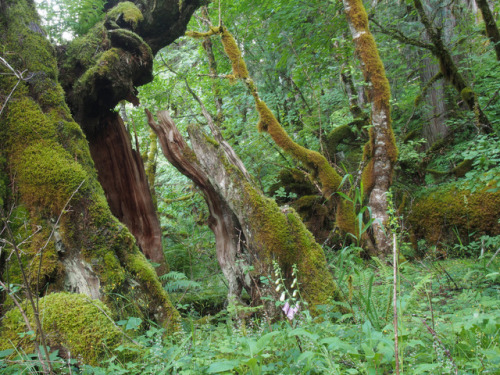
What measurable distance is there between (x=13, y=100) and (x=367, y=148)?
5404 millimetres

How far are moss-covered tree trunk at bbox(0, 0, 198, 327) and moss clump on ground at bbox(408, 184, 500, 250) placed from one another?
15.0ft

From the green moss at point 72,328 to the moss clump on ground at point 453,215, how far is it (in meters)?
4.87

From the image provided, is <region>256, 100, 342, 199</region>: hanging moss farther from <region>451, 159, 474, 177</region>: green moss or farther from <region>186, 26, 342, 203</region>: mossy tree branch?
<region>451, 159, 474, 177</region>: green moss

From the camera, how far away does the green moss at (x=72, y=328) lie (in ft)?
8.23

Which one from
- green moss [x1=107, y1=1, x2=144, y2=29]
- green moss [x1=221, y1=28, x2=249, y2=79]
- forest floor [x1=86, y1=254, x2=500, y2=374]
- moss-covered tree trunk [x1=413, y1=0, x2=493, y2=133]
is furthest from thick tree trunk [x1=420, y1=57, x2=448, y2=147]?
forest floor [x1=86, y1=254, x2=500, y2=374]

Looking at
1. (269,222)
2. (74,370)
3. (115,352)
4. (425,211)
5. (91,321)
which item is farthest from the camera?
(425,211)

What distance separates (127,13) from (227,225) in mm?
3791

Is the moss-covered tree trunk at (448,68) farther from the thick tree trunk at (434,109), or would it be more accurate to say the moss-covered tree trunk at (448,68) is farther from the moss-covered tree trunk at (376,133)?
the thick tree trunk at (434,109)

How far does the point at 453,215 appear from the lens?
6.13 metres

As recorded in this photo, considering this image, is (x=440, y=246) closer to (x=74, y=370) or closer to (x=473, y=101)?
(x=473, y=101)

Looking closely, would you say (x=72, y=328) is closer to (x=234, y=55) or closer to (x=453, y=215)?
(x=234, y=55)

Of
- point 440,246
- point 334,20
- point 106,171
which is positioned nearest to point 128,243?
point 106,171

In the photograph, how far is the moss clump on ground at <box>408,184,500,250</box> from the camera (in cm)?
572

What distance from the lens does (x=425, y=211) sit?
6.51 meters
